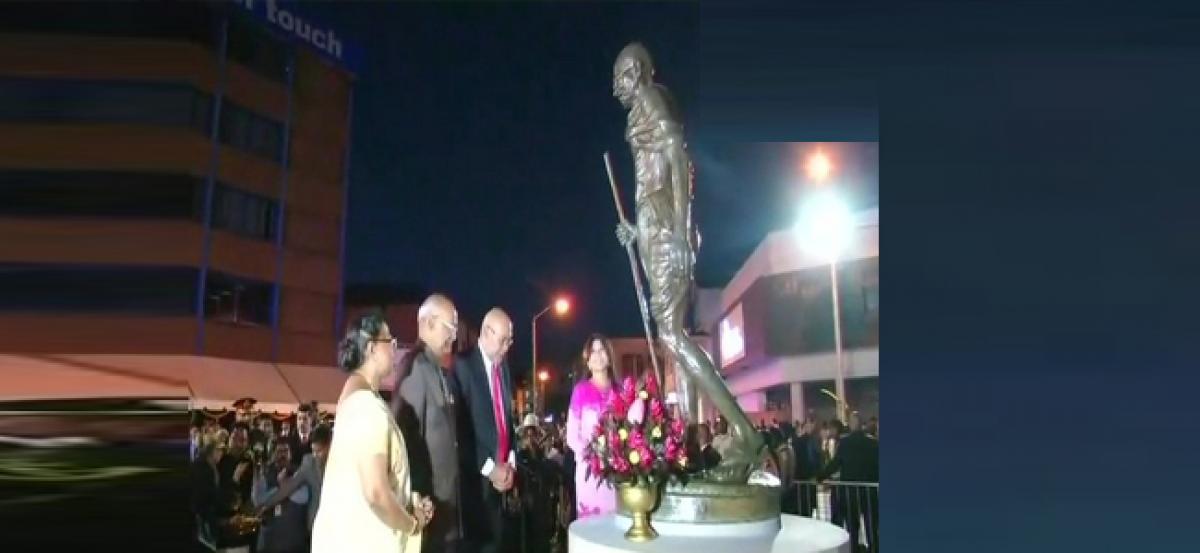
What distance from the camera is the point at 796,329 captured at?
3.93m

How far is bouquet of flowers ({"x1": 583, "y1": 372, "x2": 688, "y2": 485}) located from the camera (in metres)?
2.26

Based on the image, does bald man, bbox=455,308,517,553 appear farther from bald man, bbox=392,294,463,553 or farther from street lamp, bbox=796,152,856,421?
street lamp, bbox=796,152,856,421

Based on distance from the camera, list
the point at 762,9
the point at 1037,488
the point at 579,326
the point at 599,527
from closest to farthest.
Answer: the point at 1037,488, the point at 599,527, the point at 762,9, the point at 579,326

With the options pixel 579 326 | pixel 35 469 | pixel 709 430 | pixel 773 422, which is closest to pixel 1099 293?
pixel 709 430

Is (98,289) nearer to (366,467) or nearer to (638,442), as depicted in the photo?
(366,467)

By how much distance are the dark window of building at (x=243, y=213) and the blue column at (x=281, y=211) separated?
27 millimetres

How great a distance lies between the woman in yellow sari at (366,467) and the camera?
60.8 inches

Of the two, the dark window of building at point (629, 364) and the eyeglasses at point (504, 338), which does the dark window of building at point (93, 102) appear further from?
the dark window of building at point (629, 364)

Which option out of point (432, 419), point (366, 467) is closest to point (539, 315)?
point (432, 419)

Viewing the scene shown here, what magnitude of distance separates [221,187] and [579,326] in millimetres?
1608

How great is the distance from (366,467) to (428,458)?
0.74 metres

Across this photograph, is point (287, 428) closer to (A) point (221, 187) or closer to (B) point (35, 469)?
(A) point (221, 187)

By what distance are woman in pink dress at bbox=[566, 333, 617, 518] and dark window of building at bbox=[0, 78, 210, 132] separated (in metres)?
1.74

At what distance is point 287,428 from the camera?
10.1ft
